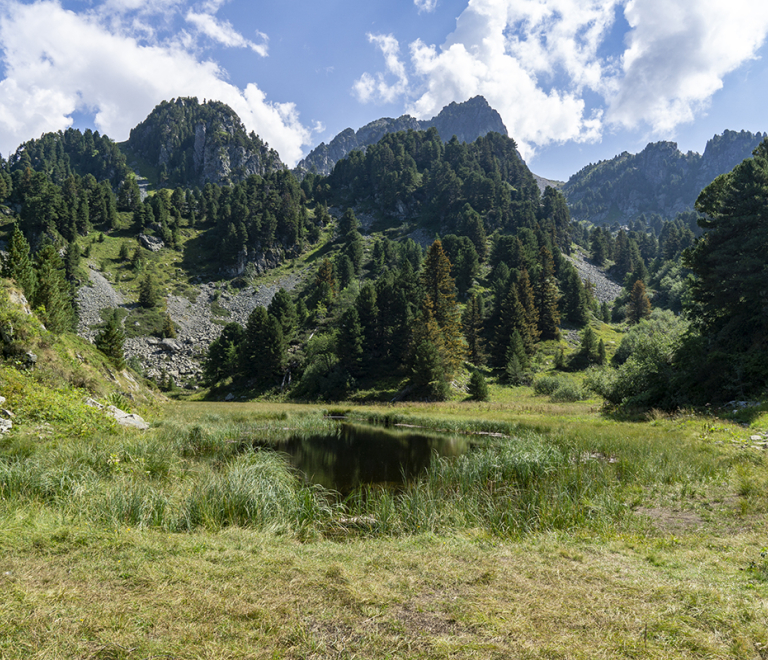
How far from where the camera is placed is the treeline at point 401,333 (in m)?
65.5

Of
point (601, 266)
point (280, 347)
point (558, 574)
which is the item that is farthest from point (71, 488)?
point (601, 266)

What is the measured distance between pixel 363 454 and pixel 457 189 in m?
160

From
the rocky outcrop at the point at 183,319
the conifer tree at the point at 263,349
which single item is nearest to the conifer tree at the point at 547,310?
the conifer tree at the point at 263,349

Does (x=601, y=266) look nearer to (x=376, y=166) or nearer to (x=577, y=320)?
(x=577, y=320)

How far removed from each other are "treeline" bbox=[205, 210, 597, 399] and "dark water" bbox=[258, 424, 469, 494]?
27.1 m

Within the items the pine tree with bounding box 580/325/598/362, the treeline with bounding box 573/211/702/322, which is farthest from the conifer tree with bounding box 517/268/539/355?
the treeline with bounding box 573/211/702/322

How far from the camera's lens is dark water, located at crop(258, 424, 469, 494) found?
17891 millimetres

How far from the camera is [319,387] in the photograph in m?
68.6

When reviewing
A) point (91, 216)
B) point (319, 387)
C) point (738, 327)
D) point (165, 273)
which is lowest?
point (319, 387)

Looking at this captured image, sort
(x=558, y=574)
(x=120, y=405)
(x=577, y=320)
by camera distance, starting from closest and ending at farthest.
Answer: (x=558, y=574)
(x=120, y=405)
(x=577, y=320)

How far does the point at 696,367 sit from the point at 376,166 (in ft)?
613

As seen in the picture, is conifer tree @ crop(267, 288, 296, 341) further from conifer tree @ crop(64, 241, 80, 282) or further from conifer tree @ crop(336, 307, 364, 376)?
conifer tree @ crop(64, 241, 80, 282)

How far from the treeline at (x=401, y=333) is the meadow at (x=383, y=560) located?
4439cm

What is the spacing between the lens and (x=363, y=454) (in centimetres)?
2380
